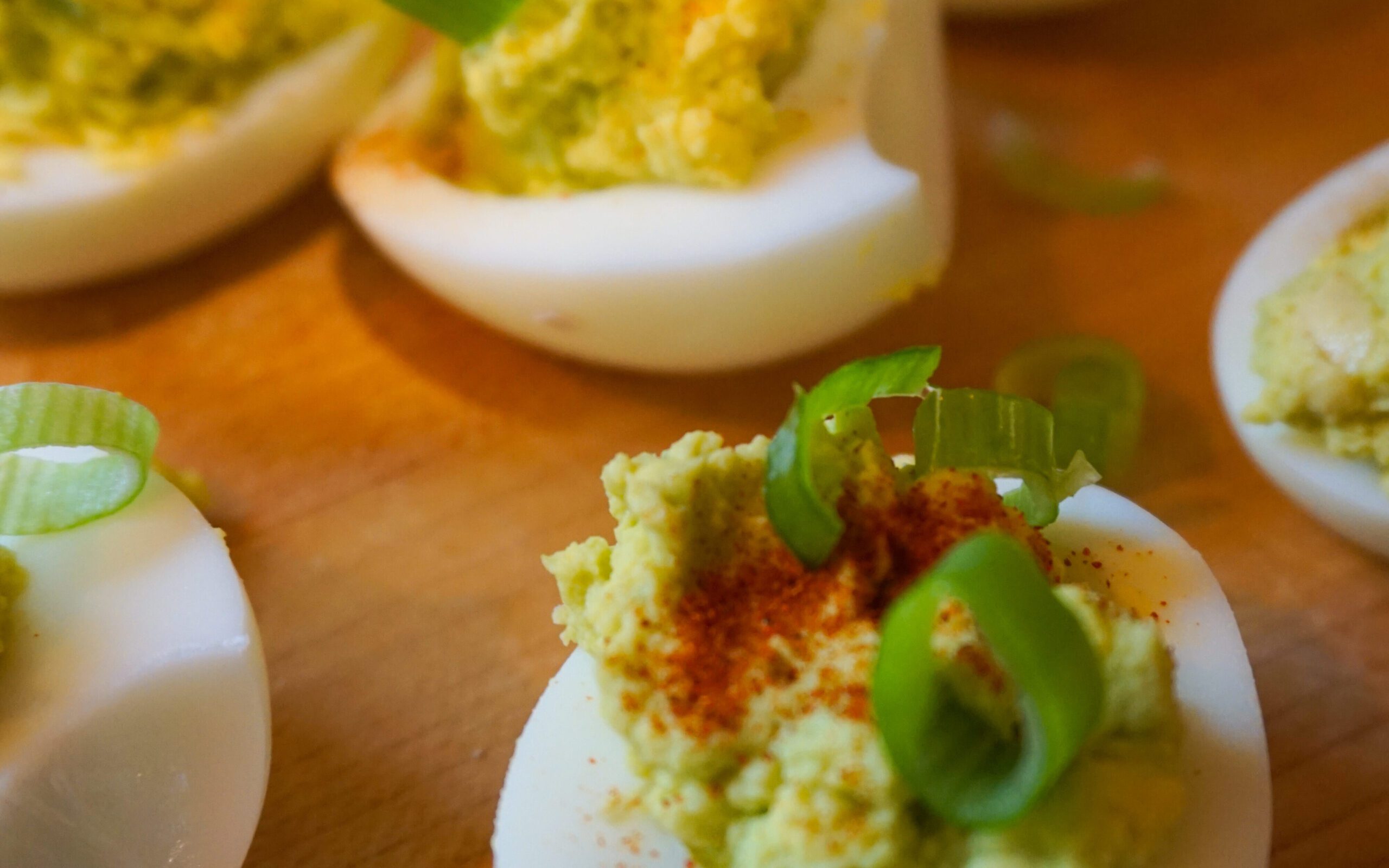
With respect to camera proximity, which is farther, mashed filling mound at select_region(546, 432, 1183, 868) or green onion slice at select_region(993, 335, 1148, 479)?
green onion slice at select_region(993, 335, 1148, 479)

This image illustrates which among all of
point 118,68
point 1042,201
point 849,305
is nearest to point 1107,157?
point 1042,201

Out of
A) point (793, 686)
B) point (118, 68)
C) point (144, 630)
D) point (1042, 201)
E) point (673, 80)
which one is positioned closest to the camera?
point (793, 686)

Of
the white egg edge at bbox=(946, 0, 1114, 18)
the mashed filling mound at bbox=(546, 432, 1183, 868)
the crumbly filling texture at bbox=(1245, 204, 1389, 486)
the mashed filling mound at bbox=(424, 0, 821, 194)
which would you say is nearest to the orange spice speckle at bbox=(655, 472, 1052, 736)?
the mashed filling mound at bbox=(546, 432, 1183, 868)

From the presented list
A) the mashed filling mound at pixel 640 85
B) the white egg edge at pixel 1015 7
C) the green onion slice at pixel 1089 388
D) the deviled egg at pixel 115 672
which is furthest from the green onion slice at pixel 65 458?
the white egg edge at pixel 1015 7

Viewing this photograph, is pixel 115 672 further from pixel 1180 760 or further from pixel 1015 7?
pixel 1015 7

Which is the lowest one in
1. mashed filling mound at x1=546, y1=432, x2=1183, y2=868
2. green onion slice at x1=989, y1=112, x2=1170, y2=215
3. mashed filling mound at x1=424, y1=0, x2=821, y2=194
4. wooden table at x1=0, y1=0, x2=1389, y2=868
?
wooden table at x1=0, y1=0, x2=1389, y2=868

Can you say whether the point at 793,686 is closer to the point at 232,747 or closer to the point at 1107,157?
the point at 232,747

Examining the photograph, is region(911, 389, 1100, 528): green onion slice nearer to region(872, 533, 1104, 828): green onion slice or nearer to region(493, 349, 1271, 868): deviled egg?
region(493, 349, 1271, 868): deviled egg
